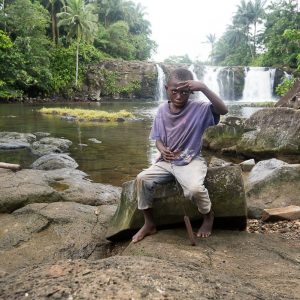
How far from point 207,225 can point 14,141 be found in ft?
29.4

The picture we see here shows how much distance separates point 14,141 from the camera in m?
10.9

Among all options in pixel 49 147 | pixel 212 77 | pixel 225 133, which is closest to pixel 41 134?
pixel 49 147

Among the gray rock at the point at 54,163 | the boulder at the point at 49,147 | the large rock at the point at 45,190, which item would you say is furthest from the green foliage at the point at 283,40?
the large rock at the point at 45,190

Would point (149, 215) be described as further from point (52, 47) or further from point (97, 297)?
point (52, 47)

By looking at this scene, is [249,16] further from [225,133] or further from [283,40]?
[225,133]

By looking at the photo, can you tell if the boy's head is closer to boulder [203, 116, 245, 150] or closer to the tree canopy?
boulder [203, 116, 245, 150]

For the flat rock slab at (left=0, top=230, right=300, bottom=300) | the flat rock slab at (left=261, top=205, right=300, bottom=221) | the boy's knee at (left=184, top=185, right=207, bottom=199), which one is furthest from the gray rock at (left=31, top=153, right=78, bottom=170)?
the flat rock slab at (left=0, top=230, right=300, bottom=300)

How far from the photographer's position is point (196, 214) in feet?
10.8

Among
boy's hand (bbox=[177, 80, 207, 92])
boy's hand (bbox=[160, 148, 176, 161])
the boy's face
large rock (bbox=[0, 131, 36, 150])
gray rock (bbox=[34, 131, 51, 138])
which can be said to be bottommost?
gray rock (bbox=[34, 131, 51, 138])

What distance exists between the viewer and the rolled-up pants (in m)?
3.07

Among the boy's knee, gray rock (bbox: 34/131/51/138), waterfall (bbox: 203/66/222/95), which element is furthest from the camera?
waterfall (bbox: 203/66/222/95)

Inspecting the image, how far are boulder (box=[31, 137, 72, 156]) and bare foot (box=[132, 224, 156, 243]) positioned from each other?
6.85 metres

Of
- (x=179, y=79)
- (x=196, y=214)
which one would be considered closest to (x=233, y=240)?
(x=196, y=214)

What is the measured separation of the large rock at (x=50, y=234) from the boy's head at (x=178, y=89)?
4.88ft
